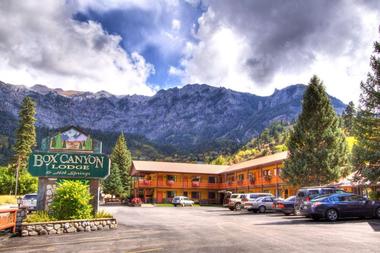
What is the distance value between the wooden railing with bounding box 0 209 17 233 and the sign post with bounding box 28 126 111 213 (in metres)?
2.52

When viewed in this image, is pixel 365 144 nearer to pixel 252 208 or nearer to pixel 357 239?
pixel 252 208

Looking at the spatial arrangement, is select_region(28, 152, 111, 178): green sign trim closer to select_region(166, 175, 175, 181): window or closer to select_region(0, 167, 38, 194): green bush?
select_region(166, 175, 175, 181): window

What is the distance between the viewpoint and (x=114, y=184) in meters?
72.1

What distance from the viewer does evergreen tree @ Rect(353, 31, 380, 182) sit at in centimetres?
2531

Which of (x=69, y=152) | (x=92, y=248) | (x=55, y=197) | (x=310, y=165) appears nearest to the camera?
(x=92, y=248)

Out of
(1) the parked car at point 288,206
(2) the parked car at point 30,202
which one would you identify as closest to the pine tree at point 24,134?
(2) the parked car at point 30,202

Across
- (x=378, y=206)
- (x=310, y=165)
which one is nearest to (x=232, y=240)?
(x=378, y=206)

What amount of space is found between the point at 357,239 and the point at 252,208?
20.2 meters

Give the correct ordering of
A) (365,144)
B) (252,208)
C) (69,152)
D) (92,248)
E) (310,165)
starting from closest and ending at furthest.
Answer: (92,248) → (69,152) → (365,144) → (252,208) → (310,165)

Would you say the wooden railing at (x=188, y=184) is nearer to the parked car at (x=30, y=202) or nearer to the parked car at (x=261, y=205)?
the parked car at (x=261, y=205)

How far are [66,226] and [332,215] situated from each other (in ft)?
43.8

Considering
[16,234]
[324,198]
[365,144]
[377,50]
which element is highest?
[377,50]

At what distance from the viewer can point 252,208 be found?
31.8 metres

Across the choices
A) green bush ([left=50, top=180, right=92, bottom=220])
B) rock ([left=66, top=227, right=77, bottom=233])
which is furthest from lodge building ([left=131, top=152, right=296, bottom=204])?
rock ([left=66, top=227, right=77, bottom=233])
